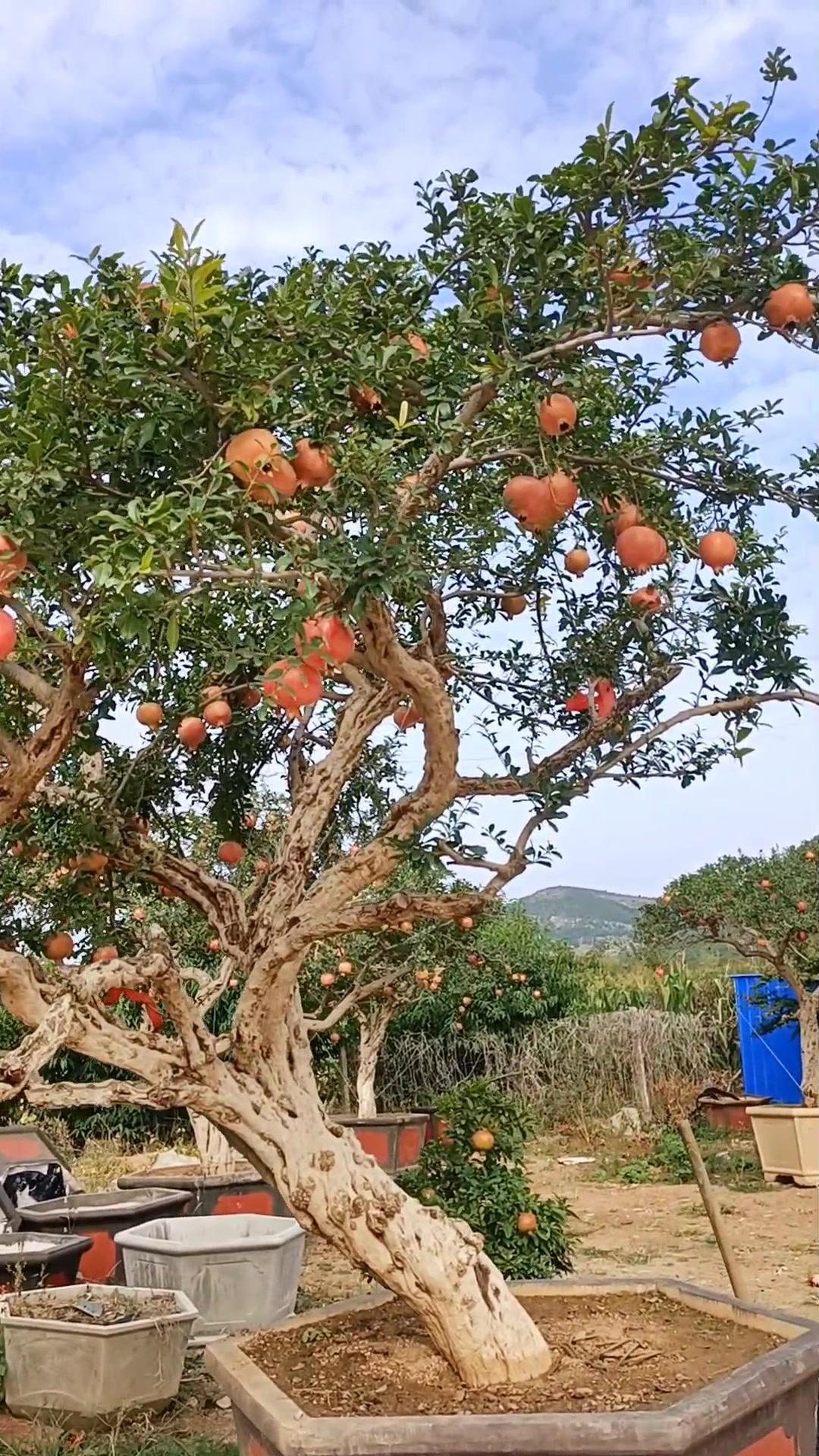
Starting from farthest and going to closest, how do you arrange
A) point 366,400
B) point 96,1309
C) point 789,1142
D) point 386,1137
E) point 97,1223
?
point 789,1142, point 386,1137, point 97,1223, point 96,1309, point 366,400

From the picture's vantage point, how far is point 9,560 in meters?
2.36

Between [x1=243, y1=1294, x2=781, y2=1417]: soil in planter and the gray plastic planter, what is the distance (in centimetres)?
179

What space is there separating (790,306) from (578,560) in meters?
1.05

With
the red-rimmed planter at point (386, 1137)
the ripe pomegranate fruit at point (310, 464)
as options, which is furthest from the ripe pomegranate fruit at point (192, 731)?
the red-rimmed planter at point (386, 1137)

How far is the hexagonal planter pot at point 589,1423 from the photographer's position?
2.25m

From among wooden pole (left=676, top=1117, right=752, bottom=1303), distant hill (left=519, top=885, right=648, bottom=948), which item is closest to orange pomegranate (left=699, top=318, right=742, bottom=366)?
wooden pole (left=676, top=1117, right=752, bottom=1303)

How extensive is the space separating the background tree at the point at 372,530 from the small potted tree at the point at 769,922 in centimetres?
767

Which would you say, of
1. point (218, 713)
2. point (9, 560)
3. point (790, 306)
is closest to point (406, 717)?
point (218, 713)

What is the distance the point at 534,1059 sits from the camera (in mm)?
13570

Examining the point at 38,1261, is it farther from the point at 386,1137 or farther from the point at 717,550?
the point at 386,1137

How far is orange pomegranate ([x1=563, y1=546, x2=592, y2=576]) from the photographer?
3.27 metres

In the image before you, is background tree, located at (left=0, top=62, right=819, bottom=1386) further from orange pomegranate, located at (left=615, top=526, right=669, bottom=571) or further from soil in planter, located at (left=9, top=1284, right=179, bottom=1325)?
soil in planter, located at (left=9, top=1284, right=179, bottom=1325)

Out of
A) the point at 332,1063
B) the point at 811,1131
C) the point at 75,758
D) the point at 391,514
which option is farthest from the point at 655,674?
the point at 332,1063

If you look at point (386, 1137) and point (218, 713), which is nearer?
point (218, 713)
